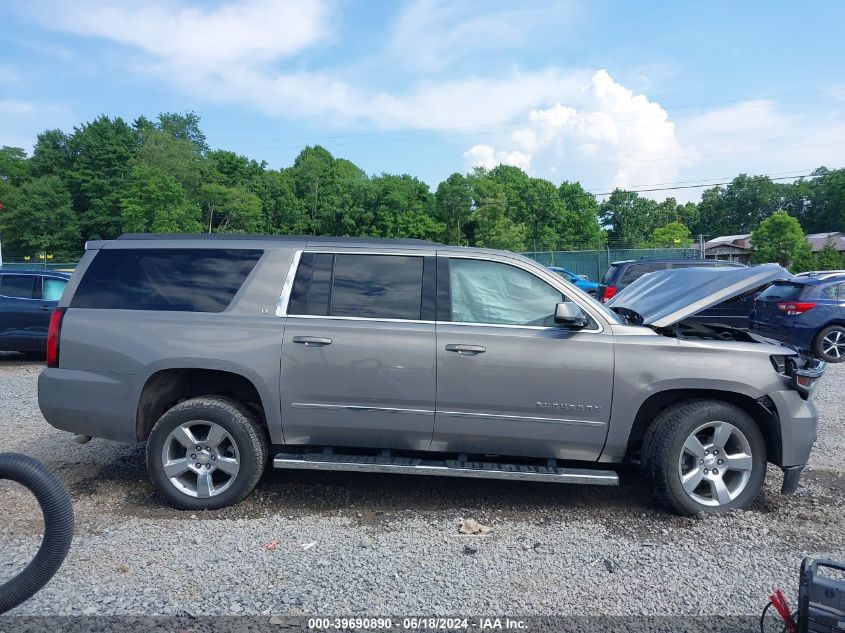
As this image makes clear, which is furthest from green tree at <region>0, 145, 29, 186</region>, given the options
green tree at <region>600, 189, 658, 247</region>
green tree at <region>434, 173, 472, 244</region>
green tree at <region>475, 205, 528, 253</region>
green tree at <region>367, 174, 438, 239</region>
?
green tree at <region>600, 189, 658, 247</region>

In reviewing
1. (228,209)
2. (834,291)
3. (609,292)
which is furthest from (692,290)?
(228,209)

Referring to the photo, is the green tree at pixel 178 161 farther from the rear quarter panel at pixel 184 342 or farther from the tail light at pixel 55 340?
the rear quarter panel at pixel 184 342

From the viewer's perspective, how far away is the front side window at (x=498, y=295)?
412cm

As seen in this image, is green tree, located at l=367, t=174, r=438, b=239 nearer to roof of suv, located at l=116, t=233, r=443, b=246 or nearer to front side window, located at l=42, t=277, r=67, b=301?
front side window, located at l=42, t=277, r=67, b=301

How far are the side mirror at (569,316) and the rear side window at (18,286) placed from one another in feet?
32.4

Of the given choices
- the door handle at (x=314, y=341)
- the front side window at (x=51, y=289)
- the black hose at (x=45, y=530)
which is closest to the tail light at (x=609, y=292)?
the door handle at (x=314, y=341)

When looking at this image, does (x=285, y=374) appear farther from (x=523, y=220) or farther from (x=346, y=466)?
(x=523, y=220)

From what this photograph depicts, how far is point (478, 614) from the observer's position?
9.43ft

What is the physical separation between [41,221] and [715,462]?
237ft

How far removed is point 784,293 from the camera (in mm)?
11070

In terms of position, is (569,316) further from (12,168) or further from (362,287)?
(12,168)

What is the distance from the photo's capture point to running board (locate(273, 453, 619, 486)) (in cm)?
388

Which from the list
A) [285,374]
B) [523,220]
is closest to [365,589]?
[285,374]

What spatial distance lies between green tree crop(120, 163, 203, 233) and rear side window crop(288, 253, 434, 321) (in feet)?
172
